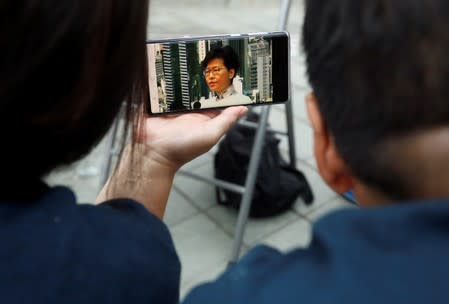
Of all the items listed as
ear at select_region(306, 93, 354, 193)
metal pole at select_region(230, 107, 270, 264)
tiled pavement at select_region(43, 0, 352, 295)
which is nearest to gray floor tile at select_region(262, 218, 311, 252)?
tiled pavement at select_region(43, 0, 352, 295)

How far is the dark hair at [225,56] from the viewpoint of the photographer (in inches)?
41.6

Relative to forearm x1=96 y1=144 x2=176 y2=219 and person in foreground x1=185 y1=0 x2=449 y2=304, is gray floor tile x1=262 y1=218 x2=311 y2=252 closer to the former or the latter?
forearm x1=96 y1=144 x2=176 y2=219

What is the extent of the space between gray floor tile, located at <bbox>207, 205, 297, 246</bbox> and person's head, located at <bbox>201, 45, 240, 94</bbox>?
735 millimetres

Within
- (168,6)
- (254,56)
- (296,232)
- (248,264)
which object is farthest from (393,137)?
(168,6)

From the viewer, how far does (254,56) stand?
3.59ft

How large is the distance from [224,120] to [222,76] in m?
0.14

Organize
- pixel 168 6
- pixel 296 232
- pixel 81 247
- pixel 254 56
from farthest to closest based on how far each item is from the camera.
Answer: pixel 168 6 < pixel 296 232 < pixel 254 56 < pixel 81 247

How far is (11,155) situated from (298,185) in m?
1.38

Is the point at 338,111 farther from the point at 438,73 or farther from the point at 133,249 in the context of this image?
the point at 133,249

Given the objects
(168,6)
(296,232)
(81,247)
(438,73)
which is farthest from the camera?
(168,6)

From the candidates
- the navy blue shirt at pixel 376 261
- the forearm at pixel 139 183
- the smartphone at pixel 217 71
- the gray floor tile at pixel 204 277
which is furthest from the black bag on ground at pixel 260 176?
the navy blue shirt at pixel 376 261

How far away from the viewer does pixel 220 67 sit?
3.55ft

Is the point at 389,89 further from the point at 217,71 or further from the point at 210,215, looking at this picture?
the point at 210,215

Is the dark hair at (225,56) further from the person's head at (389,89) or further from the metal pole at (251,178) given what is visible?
the person's head at (389,89)
